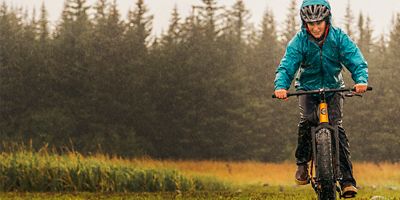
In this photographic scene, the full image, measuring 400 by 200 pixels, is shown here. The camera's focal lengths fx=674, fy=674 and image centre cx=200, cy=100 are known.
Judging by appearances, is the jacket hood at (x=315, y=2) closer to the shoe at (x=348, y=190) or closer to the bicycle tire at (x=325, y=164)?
the bicycle tire at (x=325, y=164)

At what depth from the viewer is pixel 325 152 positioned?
258 inches

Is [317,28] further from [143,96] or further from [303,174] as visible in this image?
[143,96]

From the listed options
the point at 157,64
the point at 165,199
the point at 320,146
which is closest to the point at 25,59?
the point at 157,64

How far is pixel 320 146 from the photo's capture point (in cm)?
659

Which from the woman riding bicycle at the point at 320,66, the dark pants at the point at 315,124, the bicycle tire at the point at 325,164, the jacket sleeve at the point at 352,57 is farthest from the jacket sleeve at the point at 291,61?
the bicycle tire at the point at 325,164

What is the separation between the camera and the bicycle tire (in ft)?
21.4

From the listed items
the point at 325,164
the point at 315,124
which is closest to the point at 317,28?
the point at 315,124

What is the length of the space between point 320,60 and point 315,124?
0.69 m

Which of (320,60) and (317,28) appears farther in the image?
(320,60)

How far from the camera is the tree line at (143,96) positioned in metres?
44.3

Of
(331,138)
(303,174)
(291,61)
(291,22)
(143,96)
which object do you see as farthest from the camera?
(291,22)

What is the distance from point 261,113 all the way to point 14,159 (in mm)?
32116

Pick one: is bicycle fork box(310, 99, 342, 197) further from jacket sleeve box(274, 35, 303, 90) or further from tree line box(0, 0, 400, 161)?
tree line box(0, 0, 400, 161)

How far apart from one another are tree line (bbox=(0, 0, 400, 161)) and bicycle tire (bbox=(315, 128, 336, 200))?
3612cm
